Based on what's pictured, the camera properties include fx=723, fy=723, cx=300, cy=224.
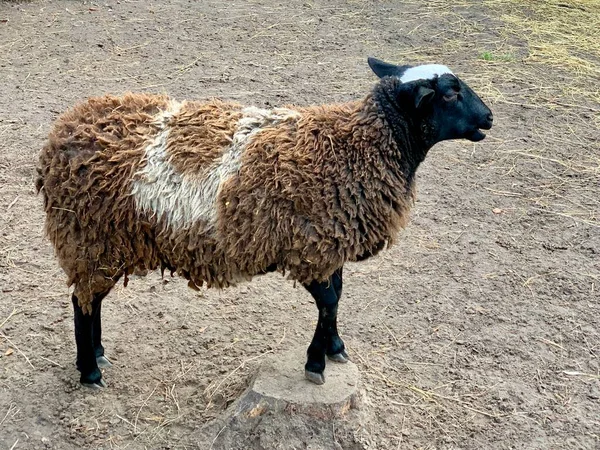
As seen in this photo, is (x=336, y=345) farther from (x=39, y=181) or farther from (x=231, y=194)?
(x=39, y=181)

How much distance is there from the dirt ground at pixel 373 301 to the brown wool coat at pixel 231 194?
84cm

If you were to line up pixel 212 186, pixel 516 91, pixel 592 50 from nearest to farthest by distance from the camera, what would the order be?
pixel 212 186, pixel 516 91, pixel 592 50

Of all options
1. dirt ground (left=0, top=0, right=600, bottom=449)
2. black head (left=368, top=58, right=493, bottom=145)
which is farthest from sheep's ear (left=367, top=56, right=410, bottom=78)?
dirt ground (left=0, top=0, right=600, bottom=449)

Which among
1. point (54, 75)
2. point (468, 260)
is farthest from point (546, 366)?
point (54, 75)

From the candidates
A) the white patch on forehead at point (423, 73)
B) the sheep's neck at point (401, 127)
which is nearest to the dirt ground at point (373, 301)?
the sheep's neck at point (401, 127)

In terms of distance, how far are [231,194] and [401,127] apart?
975 millimetres

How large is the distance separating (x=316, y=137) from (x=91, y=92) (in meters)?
4.92

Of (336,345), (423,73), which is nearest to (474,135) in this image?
(423,73)

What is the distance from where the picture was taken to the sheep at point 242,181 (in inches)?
147

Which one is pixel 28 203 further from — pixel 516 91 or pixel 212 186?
pixel 516 91

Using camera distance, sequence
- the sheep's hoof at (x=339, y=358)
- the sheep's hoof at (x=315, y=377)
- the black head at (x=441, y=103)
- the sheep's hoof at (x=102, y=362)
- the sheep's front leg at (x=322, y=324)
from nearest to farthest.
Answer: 1. the black head at (x=441, y=103)
2. the sheep's front leg at (x=322, y=324)
3. the sheep's hoof at (x=315, y=377)
4. the sheep's hoof at (x=339, y=358)
5. the sheep's hoof at (x=102, y=362)

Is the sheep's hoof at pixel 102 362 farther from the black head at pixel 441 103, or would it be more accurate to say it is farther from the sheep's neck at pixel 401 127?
the black head at pixel 441 103

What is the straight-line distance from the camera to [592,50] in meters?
9.93

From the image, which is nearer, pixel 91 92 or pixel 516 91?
pixel 91 92
